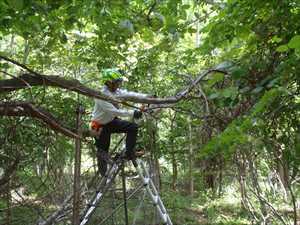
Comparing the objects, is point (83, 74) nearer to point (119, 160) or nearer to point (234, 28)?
point (119, 160)

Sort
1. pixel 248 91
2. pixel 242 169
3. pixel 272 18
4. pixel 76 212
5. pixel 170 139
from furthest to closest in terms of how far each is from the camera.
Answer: pixel 170 139 < pixel 242 169 < pixel 76 212 < pixel 272 18 < pixel 248 91

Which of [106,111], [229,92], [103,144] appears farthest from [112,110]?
[229,92]

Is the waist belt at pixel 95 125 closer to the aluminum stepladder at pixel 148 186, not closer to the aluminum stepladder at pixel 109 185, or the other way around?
the aluminum stepladder at pixel 109 185

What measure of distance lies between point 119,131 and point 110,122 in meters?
0.17

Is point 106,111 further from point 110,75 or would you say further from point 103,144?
point 103,144

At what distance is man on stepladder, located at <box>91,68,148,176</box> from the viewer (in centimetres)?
505

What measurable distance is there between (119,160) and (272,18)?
10.0ft

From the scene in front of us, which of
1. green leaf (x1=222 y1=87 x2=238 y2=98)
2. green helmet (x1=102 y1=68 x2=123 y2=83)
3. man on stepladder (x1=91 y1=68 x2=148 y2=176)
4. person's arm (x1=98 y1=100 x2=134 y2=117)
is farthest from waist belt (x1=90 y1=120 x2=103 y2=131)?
green leaf (x1=222 y1=87 x2=238 y2=98)

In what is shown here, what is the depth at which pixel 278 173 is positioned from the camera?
7016mm

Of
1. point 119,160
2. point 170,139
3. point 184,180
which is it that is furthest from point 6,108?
point 184,180

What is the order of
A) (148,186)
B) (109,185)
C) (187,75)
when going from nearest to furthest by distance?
(187,75) < (109,185) < (148,186)

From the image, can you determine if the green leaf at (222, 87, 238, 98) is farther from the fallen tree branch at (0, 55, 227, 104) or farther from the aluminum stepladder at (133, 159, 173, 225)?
the aluminum stepladder at (133, 159, 173, 225)

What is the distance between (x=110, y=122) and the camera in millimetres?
5465

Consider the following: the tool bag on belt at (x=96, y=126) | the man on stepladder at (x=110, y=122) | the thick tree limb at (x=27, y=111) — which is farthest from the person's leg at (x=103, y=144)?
the thick tree limb at (x=27, y=111)
